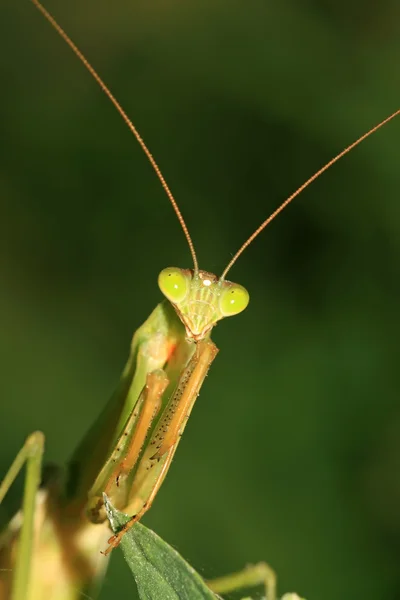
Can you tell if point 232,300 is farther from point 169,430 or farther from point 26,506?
point 26,506

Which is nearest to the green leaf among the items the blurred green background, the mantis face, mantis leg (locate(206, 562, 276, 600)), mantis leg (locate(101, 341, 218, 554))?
mantis leg (locate(101, 341, 218, 554))

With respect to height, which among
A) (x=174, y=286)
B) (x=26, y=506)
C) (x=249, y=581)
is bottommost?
(x=26, y=506)

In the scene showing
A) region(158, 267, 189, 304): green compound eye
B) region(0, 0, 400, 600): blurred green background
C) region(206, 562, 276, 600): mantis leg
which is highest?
region(0, 0, 400, 600): blurred green background

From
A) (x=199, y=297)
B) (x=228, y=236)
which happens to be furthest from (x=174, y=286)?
(x=228, y=236)

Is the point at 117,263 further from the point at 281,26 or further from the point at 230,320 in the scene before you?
the point at 281,26

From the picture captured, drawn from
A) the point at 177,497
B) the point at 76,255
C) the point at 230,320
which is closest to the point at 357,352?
the point at 230,320

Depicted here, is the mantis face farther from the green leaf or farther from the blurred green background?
→ the blurred green background

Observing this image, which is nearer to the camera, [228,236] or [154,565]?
[154,565]

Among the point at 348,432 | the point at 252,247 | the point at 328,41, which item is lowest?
the point at 348,432
